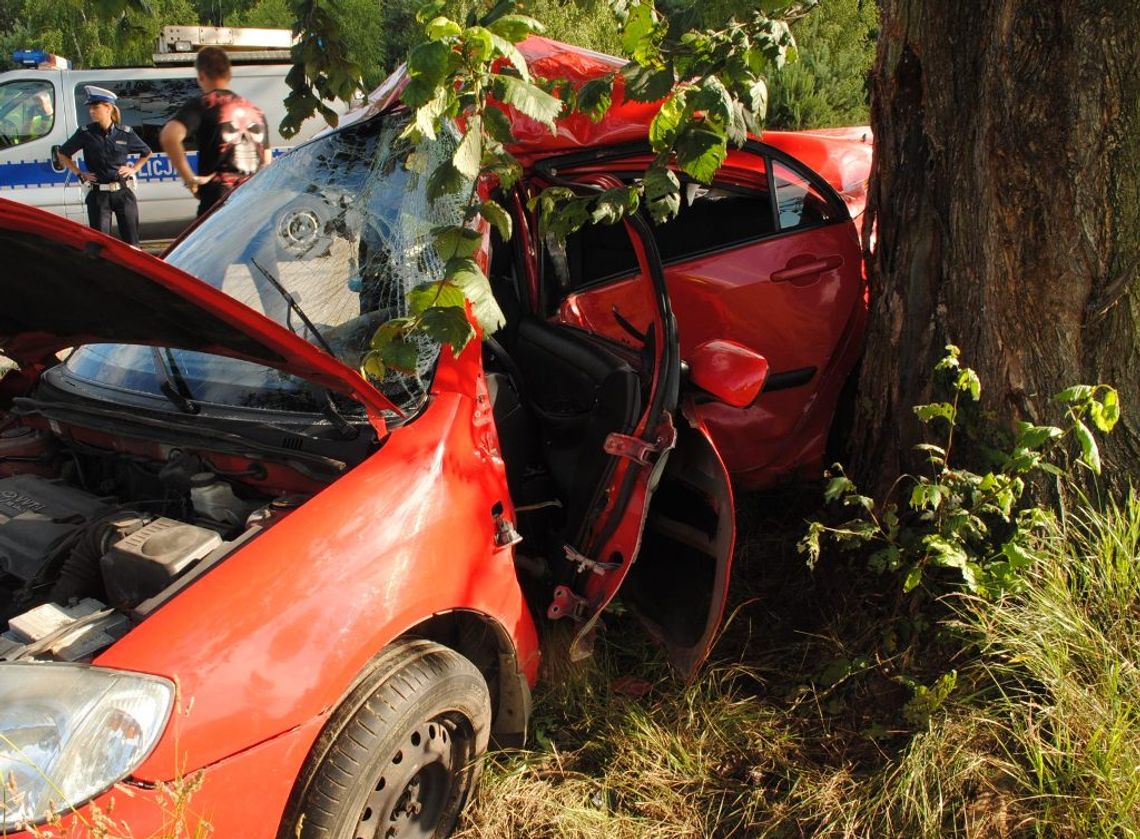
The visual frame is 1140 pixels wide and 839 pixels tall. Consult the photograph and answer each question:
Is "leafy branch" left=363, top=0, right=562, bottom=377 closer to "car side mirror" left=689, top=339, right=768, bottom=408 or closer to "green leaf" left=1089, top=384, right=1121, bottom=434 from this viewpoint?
"car side mirror" left=689, top=339, right=768, bottom=408

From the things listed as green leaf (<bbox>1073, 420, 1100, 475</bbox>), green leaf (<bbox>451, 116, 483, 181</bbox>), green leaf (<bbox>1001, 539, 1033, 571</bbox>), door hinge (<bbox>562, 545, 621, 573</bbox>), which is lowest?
green leaf (<bbox>1001, 539, 1033, 571</bbox>)

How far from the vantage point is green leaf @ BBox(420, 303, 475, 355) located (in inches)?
83.4

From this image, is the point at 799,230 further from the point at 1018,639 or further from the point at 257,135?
the point at 257,135

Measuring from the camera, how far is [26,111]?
32.9ft

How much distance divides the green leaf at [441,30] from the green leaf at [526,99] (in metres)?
0.13

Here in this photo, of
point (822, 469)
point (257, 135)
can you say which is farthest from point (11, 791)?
point (257, 135)

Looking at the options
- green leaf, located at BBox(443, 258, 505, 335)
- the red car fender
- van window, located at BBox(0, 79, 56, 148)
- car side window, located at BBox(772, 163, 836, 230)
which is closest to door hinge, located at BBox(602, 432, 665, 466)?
the red car fender

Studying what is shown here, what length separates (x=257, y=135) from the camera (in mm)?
6176

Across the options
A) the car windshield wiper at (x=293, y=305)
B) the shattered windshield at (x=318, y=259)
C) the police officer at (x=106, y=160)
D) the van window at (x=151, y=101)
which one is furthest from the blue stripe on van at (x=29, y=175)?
the car windshield wiper at (x=293, y=305)

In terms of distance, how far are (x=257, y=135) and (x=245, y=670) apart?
519 cm

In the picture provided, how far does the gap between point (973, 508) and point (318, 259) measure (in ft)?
6.57

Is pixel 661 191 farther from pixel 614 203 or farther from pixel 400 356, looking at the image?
pixel 400 356

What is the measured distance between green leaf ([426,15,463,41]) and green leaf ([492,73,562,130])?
13 cm

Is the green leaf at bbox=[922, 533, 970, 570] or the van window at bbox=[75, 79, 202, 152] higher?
the van window at bbox=[75, 79, 202, 152]
